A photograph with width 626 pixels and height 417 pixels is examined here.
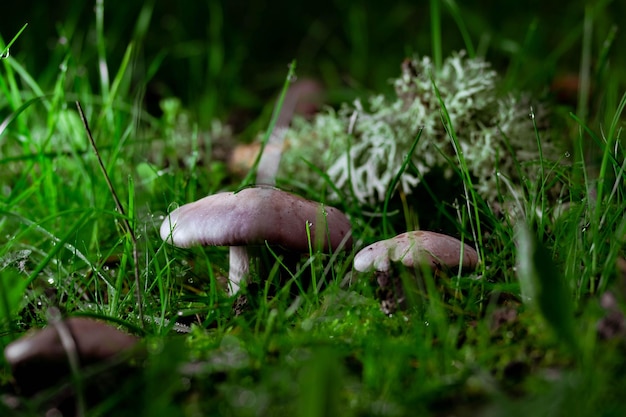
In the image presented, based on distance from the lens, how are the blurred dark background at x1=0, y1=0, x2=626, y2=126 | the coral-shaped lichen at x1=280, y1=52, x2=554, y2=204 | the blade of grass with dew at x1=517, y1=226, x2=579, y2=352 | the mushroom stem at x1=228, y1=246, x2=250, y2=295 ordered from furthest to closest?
1. the blurred dark background at x1=0, y1=0, x2=626, y2=126
2. the coral-shaped lichen at x1=280, y1=52, x2=554, y2=204
3. the mushroom stem at x1=228, y1=246, x2=250, y2=295
4. the blade of grass with dew at x1=517, y1=226, x2=579, y2=352

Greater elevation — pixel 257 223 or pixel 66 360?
pixel 257 223

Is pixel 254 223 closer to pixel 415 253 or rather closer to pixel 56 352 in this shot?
pixel 415 253

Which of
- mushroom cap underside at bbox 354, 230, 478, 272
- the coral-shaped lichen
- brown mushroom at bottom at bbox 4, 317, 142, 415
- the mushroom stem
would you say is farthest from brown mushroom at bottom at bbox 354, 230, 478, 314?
the coral-shaped lichen

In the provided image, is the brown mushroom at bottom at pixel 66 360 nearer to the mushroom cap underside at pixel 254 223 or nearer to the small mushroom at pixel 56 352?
the small mushroom at pixel 56 352

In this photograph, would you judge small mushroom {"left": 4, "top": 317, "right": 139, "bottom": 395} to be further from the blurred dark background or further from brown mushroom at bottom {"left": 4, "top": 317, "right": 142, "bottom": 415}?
the blurred dark background

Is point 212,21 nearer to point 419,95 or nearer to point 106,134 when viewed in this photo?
point 106,134

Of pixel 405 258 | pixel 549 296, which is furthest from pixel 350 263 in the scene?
pixel 549 296
